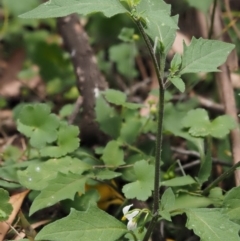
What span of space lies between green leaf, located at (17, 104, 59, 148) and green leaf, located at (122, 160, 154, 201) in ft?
0.99

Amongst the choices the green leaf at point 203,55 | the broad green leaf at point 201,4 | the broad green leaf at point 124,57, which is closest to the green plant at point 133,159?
the green leaf at point 203,55

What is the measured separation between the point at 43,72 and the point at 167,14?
1492 millimetres

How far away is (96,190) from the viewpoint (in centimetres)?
148

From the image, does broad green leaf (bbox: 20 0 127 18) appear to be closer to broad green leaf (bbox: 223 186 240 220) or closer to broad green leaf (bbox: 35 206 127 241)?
broad green leaf (bbox: 35 206 127 241)

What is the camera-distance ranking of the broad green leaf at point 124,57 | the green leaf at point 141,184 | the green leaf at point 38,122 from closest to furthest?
the green leaf at point 141,184 → the green leaf at point 38,122 → the broad green leaf at point 124,57

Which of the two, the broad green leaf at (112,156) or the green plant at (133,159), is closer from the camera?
the green plant at (133,159)

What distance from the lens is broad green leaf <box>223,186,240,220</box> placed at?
4.25 feet

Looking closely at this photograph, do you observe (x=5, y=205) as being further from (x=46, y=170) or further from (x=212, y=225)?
(x=212, y=225)

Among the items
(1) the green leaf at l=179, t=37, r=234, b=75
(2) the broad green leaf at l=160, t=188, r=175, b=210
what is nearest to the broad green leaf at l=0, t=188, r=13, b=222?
(2) the broad green leaf at l=160, t=188, r=175, b=210

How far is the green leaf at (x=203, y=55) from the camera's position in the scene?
3.82ft

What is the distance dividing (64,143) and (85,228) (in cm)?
40

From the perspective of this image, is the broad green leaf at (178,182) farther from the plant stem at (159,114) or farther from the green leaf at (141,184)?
the plant stem at (159,114)

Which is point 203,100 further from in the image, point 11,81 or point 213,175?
point 11,81

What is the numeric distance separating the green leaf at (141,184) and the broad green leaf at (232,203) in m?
0.20
